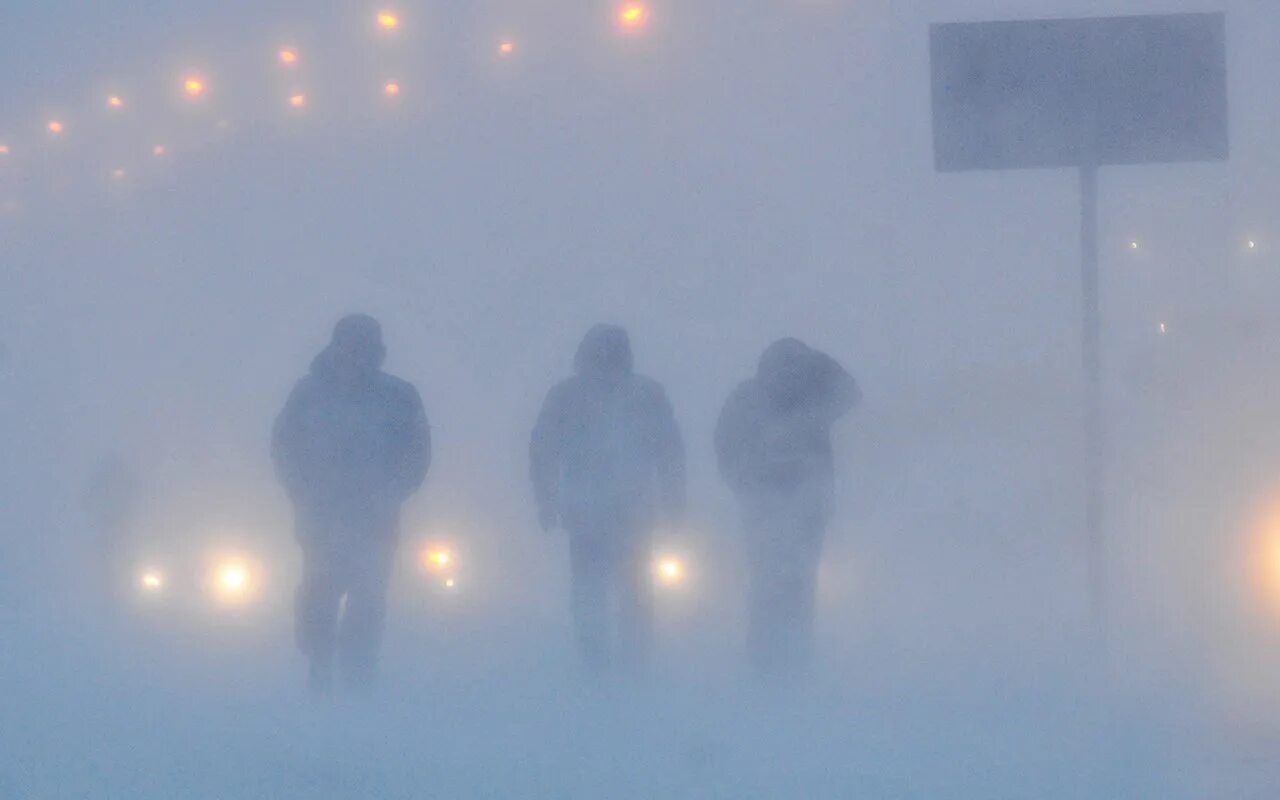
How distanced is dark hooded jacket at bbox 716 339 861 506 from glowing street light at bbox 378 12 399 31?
19309 millimetres

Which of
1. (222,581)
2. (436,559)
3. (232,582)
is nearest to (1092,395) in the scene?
(436,559)

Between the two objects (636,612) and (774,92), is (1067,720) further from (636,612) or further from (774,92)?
(774,92)

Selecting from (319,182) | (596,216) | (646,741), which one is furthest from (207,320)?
(646,741)

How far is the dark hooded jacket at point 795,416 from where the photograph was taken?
260 inches

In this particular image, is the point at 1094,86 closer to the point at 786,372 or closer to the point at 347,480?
the point at 786,372

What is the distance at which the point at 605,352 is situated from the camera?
6.75 meters

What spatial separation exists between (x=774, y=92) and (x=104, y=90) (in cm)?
1344

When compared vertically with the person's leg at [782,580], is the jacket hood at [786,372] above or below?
above

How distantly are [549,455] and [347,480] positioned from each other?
1.03 m

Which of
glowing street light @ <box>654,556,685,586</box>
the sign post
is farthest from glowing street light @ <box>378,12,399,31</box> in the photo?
the sign post

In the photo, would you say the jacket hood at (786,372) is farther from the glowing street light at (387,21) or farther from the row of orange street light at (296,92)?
the glowing street light at (387,21)

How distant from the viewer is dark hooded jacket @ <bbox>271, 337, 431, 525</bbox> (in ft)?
21.1

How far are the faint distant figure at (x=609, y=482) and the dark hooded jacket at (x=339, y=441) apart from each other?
0.79 metres

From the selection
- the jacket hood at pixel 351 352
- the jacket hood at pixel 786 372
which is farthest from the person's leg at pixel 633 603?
the jacket hood at pixel 351 352
